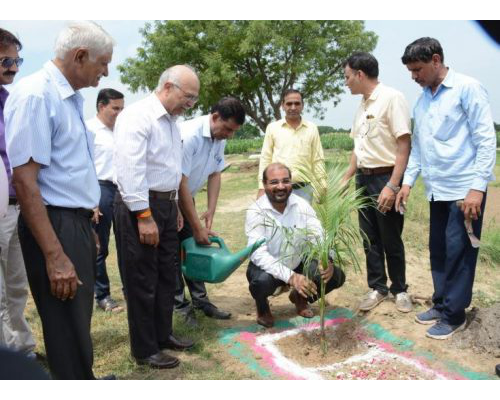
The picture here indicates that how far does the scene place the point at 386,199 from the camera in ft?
12.7

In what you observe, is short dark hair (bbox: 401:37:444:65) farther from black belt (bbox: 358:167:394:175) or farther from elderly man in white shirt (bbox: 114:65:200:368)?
elderly man in white shirt (bbox: 114:65:200:368)

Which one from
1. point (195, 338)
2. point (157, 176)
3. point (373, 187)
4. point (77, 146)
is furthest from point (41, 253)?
point (373, 187)

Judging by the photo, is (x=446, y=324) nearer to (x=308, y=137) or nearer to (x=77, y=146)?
(x=308, y=137)

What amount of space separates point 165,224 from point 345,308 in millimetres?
1913

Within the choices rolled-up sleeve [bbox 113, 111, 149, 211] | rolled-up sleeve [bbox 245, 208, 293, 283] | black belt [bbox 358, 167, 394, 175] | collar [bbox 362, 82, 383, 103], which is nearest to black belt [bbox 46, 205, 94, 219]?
rolled-up sleeve [bbox 113, 111, 149, 211]

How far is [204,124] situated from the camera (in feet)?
13.0

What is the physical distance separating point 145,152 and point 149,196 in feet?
1.07

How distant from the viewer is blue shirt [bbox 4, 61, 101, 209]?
223cm

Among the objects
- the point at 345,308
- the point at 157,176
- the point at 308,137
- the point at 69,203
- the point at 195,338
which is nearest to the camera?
the point at 69,203

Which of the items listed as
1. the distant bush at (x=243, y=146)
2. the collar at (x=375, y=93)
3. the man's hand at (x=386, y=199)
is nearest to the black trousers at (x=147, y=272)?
the man's hand at (x=386, y=199)

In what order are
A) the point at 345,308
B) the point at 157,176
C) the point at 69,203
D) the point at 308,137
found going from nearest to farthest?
the point at 69,203 < the point at 157,176 < the point at 345,308 < the point at 308,137

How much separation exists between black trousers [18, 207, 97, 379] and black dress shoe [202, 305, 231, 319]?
1713 mm

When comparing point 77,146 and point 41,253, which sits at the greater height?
point 77,146

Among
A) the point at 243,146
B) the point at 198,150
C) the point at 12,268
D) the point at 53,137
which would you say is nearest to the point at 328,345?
the point at 198,150
